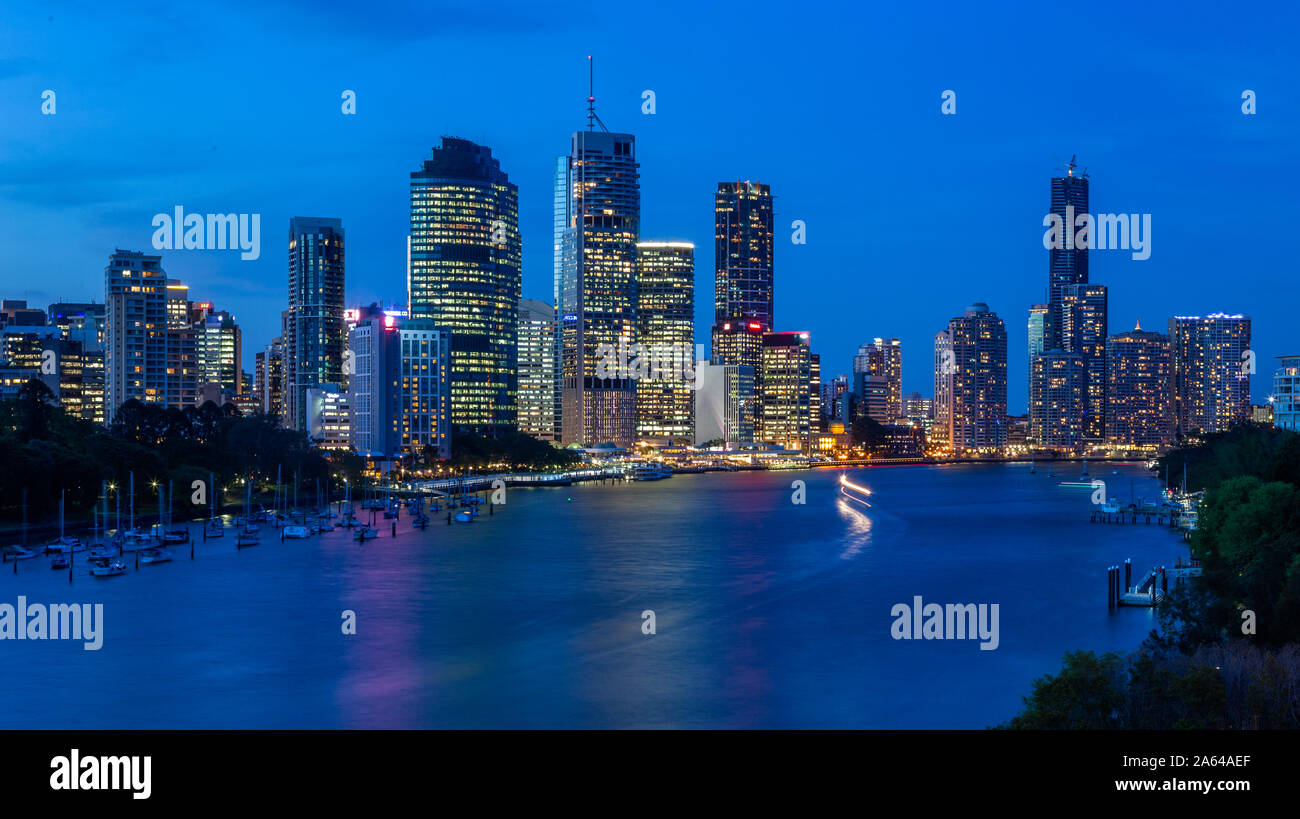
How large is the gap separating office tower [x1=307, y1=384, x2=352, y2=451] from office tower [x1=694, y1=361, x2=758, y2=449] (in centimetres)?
6345

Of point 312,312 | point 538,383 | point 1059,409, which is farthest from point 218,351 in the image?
point 1059,409

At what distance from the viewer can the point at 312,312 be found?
6009 inches

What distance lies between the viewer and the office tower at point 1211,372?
181 m

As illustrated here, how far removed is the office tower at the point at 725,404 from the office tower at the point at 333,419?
63450mm

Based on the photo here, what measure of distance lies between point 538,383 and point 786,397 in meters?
38.1

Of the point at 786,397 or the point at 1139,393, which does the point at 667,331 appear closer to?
the point at 786,397

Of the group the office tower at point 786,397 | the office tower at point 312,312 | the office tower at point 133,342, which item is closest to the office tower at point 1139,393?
the office tower at point 786,397

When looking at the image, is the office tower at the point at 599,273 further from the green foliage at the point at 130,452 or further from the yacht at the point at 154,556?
the yacht at the point at 154,556

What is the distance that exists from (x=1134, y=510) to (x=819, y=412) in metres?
118

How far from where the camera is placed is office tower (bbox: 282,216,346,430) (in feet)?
477

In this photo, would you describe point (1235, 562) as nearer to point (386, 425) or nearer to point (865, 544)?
point (865, 544)
